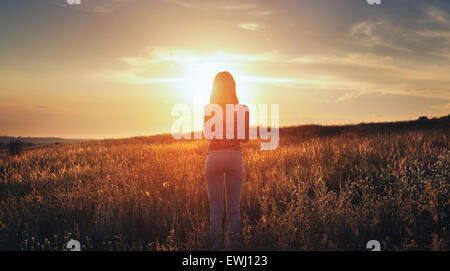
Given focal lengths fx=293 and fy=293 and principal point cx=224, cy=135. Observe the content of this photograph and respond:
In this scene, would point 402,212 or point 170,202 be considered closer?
point 402,212

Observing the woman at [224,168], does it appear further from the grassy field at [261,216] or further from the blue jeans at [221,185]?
the grassy field at [261,216]

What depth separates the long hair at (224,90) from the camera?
12.3 ft

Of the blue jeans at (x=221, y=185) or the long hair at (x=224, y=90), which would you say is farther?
the long hair at (x=224, y=90)

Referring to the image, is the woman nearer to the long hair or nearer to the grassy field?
the long hair

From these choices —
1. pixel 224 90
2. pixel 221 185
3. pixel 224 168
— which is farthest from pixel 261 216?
pixel 224 90

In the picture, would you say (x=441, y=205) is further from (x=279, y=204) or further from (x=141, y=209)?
(x=141, y=209)

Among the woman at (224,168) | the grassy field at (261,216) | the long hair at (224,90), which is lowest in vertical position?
the grassy field at (261,216)

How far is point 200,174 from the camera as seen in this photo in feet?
23.1

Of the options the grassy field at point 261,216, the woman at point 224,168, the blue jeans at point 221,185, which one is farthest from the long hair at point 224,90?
the grassy field at point 261,216

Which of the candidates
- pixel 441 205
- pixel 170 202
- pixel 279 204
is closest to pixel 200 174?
pixel 170 202

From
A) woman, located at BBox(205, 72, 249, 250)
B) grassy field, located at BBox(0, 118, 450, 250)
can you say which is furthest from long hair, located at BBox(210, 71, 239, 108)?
grassy field, located at BBox(0, 118, 450, 250)

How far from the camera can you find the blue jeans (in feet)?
11.8

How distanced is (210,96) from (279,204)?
249 centimetres

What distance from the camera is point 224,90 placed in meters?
3.74
